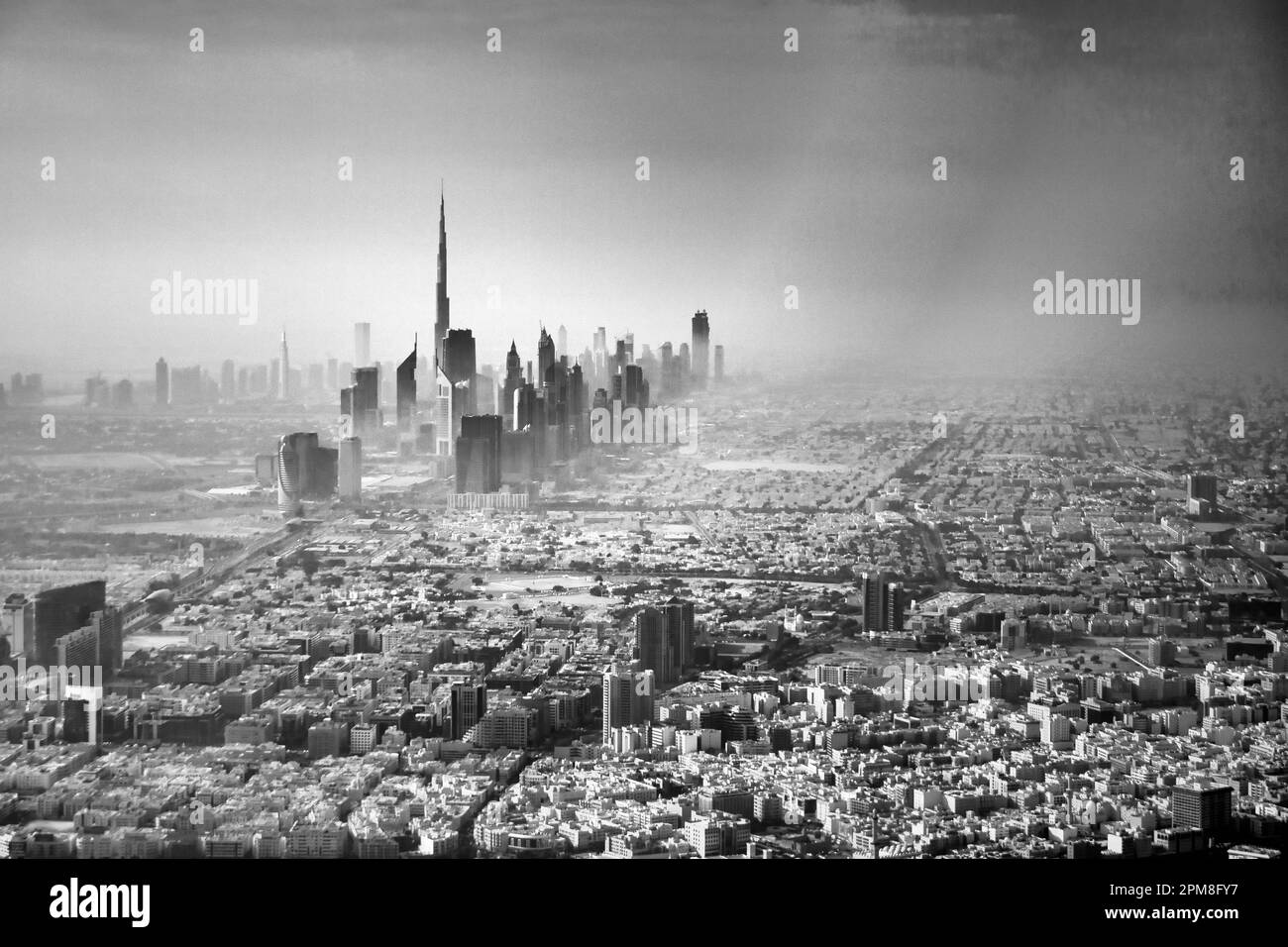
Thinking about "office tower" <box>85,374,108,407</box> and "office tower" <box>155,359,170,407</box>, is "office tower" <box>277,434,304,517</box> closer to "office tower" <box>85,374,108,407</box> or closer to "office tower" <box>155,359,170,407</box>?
"office tower" <box>155,359,170,407</box>

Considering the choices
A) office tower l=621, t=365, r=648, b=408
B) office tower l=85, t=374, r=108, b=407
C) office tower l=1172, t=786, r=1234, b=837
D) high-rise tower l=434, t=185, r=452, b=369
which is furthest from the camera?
office tower l=621, t=365, r=648, b=408

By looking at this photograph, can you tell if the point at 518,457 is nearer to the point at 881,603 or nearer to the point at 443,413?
the point at 443,413

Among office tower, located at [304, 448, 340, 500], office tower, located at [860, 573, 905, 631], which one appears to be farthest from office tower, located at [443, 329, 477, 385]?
office tower, located at [860, 573, 905, 631]

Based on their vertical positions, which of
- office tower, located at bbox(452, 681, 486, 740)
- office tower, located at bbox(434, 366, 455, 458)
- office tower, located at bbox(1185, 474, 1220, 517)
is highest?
office tower, located at bbox(434, 366, 455, 458)

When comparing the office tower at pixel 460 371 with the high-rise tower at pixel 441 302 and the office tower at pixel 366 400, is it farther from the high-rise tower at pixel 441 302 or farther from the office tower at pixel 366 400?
the office tower at pixel 366 400

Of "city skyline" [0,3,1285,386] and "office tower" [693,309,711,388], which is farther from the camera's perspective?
"office tower" [693,309,711,388]

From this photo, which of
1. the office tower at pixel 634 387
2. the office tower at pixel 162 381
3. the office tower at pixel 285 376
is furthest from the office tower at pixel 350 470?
the office tower at pixel 634 387
